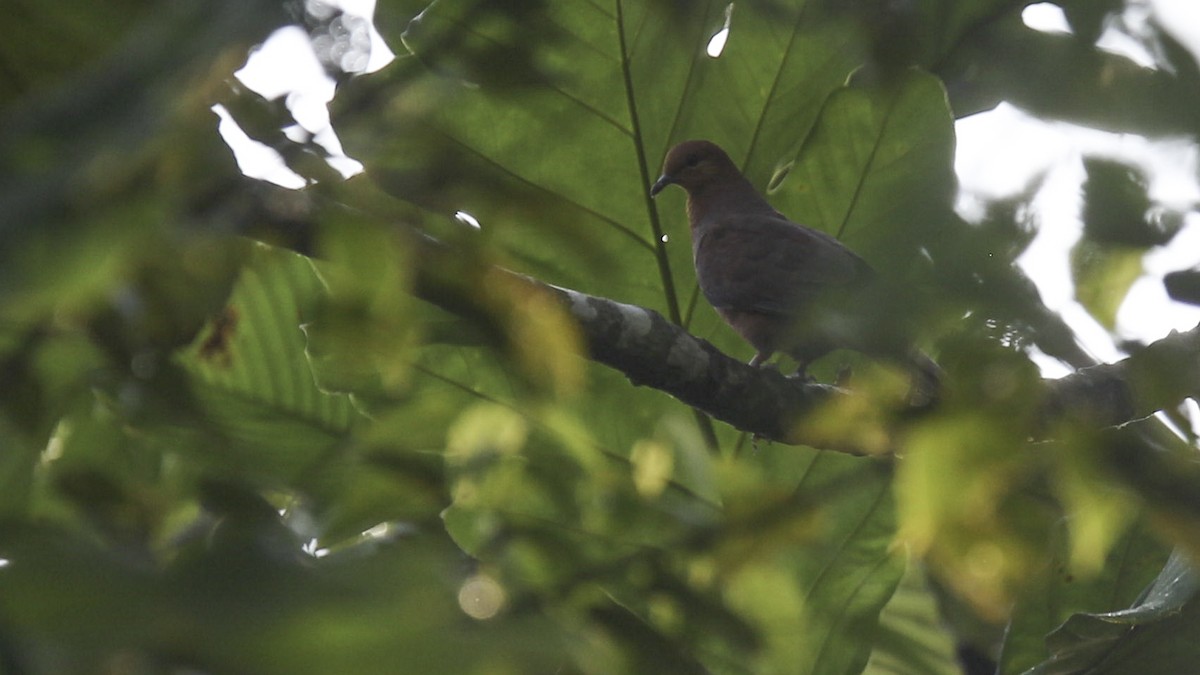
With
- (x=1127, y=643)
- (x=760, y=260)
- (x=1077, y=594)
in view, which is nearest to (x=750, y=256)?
(x=760, y=260)

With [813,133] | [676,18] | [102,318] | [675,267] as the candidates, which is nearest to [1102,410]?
[813,133]

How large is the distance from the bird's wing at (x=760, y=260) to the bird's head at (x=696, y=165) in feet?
0.59

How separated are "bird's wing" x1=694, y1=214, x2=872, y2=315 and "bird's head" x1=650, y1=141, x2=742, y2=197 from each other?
181 mm

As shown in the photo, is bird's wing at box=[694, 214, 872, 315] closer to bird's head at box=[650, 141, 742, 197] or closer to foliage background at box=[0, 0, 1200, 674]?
bird's head at box=[650, 141, 742, 197]

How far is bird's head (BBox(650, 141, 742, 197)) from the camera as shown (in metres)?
4.23

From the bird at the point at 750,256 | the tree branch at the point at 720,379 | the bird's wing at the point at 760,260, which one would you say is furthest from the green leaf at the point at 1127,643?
the bird's wing at the point at 760,260

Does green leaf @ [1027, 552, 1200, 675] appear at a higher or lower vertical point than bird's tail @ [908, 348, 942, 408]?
lower

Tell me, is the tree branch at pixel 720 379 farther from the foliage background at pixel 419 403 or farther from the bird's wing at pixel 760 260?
the bird's wing at pixel 760 260

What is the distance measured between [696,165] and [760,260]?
1.51 ft

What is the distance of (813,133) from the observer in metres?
3.07

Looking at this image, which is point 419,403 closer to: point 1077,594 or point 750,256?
point 1077,594

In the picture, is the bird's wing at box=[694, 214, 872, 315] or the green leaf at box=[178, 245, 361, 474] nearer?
the green leaf at box=[178, 245, 361, 474]

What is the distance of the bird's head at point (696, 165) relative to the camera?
13.9 feet

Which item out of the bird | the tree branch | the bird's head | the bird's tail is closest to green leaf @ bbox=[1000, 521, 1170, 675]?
the tree branch
